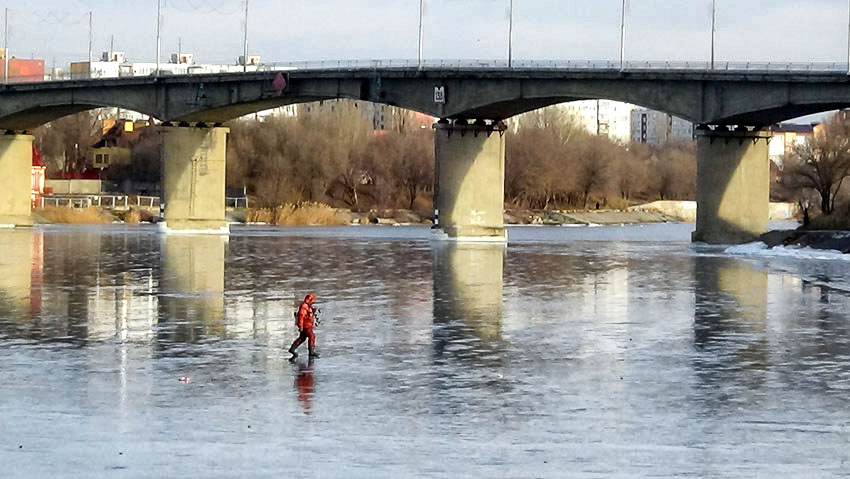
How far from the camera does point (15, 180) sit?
4077 inches

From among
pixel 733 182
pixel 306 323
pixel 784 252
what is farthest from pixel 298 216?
pixel 306 323

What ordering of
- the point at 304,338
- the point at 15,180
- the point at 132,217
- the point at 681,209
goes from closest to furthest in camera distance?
the point at 304,338, the point at 15,180, the point at 132,217, the point at 681,209

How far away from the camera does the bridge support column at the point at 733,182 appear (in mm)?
75188

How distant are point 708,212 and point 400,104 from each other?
1834 cm

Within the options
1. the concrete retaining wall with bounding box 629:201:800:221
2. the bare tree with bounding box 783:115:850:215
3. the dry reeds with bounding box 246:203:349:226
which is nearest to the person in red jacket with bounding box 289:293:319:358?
the bare tree with bounding box 783:115:850:215

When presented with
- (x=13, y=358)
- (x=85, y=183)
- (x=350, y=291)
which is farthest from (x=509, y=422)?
(x=85, y=183)

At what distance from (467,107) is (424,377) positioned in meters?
56.8

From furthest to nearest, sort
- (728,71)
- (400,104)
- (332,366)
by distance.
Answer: (400,104) → (728,71) → (332,366)

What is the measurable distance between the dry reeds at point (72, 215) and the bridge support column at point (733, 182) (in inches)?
2226

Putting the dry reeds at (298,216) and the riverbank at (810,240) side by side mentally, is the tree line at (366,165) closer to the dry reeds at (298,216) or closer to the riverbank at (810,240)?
the dry reeds at (298,216)

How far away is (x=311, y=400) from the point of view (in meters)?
21.9

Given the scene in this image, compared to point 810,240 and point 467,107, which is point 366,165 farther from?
point 810,240

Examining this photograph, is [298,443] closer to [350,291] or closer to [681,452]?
[681,452]

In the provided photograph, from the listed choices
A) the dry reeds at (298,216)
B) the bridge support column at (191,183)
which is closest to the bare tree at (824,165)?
the bridge support column at (191,183)
